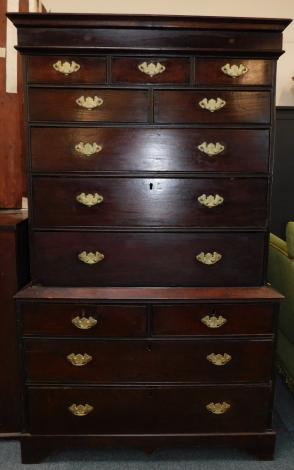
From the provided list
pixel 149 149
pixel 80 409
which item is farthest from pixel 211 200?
pixel 80 409

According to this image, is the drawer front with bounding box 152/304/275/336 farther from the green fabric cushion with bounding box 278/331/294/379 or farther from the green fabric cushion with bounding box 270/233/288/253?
the green fabric cushion with bounding box 278/331/294/379

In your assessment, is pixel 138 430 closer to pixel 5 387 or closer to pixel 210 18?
pixel 5 387

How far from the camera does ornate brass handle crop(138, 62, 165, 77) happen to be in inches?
65.9

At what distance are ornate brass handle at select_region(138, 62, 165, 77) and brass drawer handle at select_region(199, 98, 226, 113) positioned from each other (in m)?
0.23

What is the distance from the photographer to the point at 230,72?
1687 mm

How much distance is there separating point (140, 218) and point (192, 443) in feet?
3.84

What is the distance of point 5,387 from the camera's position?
198 centimetres

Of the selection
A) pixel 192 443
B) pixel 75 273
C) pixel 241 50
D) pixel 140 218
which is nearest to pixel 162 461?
pixel 192 443

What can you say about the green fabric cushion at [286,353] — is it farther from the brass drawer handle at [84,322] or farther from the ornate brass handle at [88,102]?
the ornate brass handle at [88,102]

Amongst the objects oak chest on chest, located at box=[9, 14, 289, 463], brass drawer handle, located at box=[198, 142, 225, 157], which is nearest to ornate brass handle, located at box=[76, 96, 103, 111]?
oak chest on chest, located at box=[9, 14, 289, 463]

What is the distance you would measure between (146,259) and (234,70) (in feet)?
3.12

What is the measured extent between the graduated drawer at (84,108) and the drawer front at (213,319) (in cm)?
91

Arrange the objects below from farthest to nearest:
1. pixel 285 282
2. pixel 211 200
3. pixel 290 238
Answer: pixel 285 282 < pixel 290 238 < pixel 211 200

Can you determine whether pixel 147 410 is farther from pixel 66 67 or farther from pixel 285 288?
pixel 66 67
